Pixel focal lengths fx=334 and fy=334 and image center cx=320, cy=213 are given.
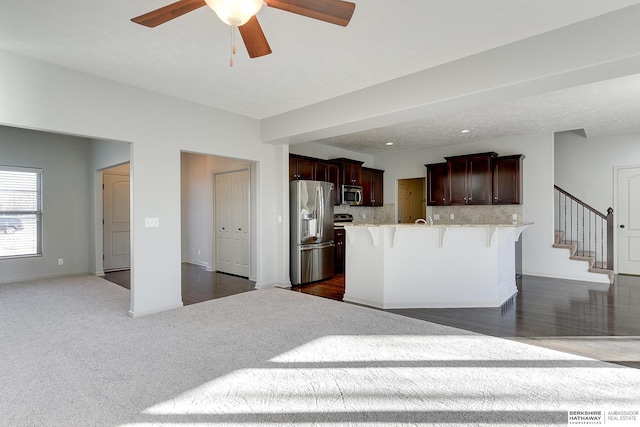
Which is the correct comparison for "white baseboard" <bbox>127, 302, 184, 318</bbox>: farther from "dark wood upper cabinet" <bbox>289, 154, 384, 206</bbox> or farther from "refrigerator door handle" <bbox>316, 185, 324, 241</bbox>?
"dark wood upper cabinet" <bbox>289, 154, 384, 206</bbox>

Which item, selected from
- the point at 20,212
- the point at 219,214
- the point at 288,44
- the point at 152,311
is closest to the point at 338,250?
the point at 219,214

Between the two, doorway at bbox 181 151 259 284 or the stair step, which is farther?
doorway at bbox 181 151 259 284

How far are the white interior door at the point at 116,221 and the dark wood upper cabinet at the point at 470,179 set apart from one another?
7001mm

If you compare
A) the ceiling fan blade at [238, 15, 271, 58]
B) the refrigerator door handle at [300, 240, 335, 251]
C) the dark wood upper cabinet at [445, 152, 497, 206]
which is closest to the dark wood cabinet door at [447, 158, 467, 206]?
the dark wood upper cabinet at [445, 152, 497, 206]

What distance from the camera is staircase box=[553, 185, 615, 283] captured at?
19.3 ft

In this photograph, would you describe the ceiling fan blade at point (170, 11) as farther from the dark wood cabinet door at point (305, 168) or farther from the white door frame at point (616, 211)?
the white door frame at point (616, 211)

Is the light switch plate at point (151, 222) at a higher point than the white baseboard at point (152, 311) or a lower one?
higher

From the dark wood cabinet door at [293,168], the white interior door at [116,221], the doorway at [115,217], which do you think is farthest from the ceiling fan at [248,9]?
the white interior door at [116,221]

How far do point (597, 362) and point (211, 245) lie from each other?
642cm

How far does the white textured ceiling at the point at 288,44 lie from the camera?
250cm

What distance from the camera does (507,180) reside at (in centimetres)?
655

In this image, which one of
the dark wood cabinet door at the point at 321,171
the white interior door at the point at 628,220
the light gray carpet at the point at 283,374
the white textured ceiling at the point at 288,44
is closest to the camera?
the light gray carpet at the point at 283,374

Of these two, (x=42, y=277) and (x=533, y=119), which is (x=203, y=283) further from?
(x=533, y=119)

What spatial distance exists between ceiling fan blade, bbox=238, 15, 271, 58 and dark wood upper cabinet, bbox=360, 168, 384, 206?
5707 mm
